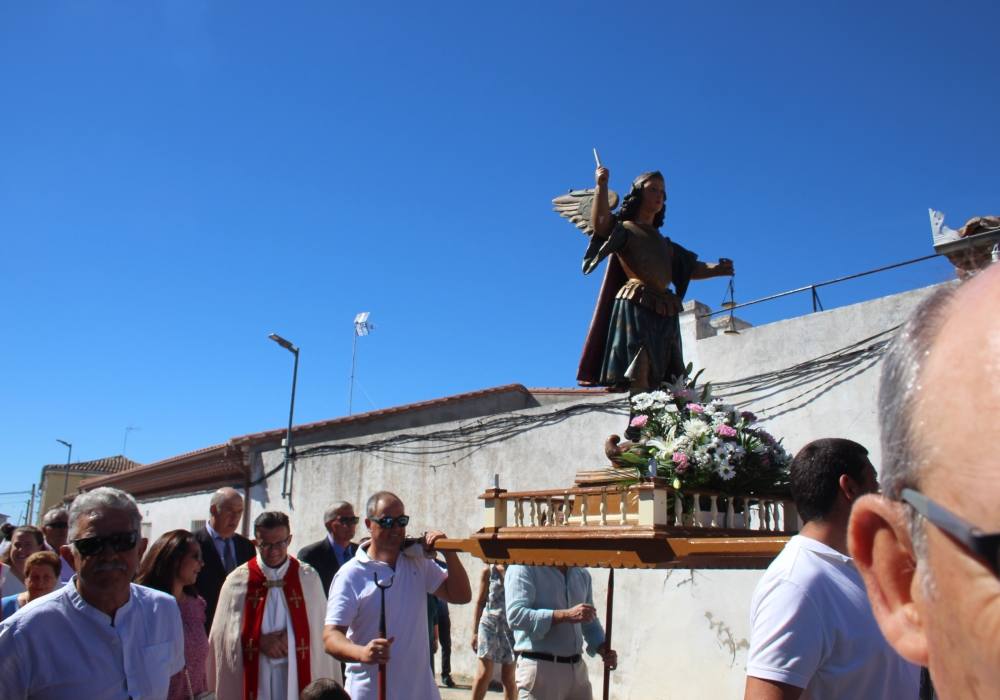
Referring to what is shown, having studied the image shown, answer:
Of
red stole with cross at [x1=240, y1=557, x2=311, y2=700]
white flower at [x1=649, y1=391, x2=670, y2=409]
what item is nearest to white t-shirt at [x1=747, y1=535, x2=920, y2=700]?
white flower at [x1=649, y1=391, x2=670, y2=409]

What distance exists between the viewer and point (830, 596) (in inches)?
95.3

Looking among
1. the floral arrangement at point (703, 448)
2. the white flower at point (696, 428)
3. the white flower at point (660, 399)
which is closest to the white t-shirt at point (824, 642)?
the floral arrangement at point (703, 448)

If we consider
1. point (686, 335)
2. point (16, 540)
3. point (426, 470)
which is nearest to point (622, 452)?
point (16, 540)

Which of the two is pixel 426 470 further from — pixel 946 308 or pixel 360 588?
pixel 946 308

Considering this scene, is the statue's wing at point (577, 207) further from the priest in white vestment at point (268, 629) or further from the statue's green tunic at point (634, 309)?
the priest in white vestment at point (268, 629)

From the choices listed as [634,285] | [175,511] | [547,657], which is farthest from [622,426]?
[175,511]

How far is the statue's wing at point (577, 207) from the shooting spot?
5270 millimetres

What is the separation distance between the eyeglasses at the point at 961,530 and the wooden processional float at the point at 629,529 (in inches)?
80.9

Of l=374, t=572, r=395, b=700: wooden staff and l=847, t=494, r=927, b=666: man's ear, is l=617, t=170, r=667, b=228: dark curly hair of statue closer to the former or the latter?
l=374, t=572, r=395, b=700: wooden staff

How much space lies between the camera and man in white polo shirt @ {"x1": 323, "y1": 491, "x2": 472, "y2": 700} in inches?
156

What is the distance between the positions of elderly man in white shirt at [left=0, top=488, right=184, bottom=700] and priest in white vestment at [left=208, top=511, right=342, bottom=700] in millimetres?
1582

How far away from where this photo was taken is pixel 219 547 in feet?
18.7

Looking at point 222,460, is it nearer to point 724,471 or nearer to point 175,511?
point 175,511

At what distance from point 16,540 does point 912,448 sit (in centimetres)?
644
